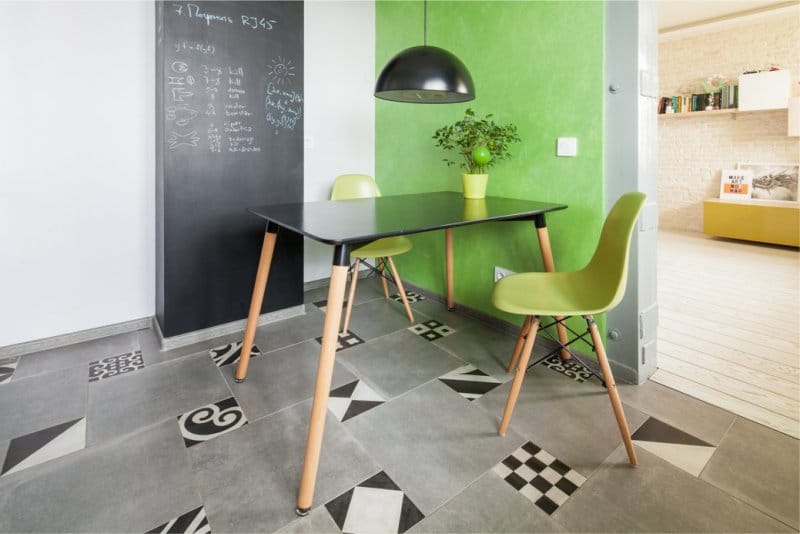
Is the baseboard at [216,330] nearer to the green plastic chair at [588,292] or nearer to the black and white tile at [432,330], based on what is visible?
the black and white tile at [432,330]

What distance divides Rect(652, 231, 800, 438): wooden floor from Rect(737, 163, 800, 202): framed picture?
34.0 inches

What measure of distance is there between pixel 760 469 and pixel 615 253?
871 mm

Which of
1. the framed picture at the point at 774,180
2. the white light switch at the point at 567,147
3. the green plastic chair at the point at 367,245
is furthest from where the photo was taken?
the framed picture at the point at 774,180

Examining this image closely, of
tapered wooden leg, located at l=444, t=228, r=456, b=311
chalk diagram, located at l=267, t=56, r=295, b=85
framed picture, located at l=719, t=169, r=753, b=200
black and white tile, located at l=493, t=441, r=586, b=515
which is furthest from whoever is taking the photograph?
framed picture, located at l=719, t=169, r=753, b=200

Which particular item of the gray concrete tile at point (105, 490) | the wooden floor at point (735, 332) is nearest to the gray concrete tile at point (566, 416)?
the wooden floor at point (735, 332)

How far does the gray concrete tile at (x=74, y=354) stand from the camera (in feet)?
7.52

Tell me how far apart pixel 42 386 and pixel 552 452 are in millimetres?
2305

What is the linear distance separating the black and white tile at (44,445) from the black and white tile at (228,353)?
2.16ft

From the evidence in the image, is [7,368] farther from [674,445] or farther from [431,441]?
[674,445]

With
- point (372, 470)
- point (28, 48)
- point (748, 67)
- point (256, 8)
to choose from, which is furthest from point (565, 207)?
point (748, 67)

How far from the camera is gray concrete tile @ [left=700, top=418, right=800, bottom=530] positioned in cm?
139

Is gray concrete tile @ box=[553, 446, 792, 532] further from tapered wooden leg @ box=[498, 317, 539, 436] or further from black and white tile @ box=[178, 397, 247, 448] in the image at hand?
black and white tile @ box=[178, 397, 247, 448]

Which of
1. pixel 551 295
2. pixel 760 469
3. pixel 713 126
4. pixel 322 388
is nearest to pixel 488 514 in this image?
A: pixel 322 388

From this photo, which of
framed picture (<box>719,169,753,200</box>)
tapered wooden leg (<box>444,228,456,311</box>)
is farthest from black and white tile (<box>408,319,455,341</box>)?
framed picture (<box>719,169,753,200</box>)
